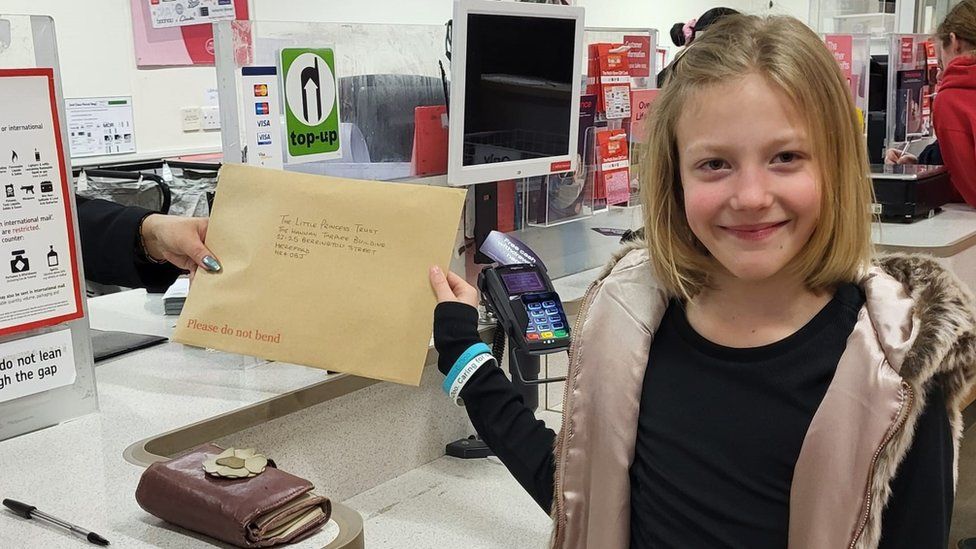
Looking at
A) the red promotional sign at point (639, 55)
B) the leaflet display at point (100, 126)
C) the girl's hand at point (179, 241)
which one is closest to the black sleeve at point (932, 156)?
the red promotional sign at point (639, 55)

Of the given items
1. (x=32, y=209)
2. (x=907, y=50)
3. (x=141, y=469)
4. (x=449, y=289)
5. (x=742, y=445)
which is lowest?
(x=141, y=469)

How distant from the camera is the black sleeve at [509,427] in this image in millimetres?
1212

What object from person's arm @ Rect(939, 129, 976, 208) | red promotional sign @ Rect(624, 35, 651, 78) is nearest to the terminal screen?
red promotional sign @ Rect(624, 35, 651, 78)

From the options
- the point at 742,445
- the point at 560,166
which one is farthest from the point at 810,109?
the point at 560,166

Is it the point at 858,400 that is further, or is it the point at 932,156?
the point at 932,156

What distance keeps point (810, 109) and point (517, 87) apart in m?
1.23

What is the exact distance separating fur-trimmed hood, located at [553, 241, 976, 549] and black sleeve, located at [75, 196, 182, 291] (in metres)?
0.89

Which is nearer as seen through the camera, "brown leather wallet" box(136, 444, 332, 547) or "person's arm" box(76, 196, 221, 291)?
"brown leather wallet" box(136, 444, 332, 547)

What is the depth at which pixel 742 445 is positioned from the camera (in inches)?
40.8

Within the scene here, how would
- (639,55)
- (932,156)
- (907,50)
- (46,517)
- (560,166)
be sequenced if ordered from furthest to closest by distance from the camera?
(907,50) < (932,156) < (639,55) < (560,166) < (46,517)

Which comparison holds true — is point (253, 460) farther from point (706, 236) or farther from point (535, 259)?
point (535, 259)

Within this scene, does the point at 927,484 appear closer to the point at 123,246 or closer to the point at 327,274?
the point at 327,274

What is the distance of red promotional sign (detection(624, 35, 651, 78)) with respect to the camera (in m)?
2.65

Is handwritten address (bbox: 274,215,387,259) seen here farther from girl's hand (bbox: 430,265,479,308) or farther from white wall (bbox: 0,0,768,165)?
white wall (bbox: 0,0,768,165)
